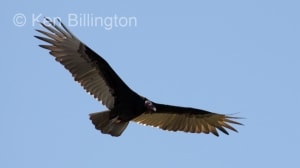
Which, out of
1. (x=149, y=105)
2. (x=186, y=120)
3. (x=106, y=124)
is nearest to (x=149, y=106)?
(x=149, y=105)

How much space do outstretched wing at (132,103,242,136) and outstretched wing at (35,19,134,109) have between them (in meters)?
0.91

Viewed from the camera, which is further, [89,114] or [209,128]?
[209,128]

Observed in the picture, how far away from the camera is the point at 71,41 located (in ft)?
44.9

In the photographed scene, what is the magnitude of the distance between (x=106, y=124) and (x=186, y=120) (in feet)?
5.89

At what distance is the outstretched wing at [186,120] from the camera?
47.6 feet

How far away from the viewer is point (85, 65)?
13.8 meters

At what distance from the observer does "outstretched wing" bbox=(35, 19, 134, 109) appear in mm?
13664

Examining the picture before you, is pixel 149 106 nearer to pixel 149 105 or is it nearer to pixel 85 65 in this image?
pixel 149 105

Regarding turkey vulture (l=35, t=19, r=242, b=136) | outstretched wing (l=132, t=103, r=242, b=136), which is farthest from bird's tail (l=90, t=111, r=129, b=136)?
outstretched wing (l=132, t=103, r=242, b=136)

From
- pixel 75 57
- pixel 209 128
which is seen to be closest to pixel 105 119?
pixel 75 57

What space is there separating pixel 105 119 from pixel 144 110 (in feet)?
2.25

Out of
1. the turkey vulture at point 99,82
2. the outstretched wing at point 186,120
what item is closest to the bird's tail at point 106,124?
the turkey vulture at point 99,82

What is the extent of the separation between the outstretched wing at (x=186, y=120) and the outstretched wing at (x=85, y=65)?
2.99 feet

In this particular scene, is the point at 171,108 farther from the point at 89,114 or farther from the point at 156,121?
the point at 89,114
